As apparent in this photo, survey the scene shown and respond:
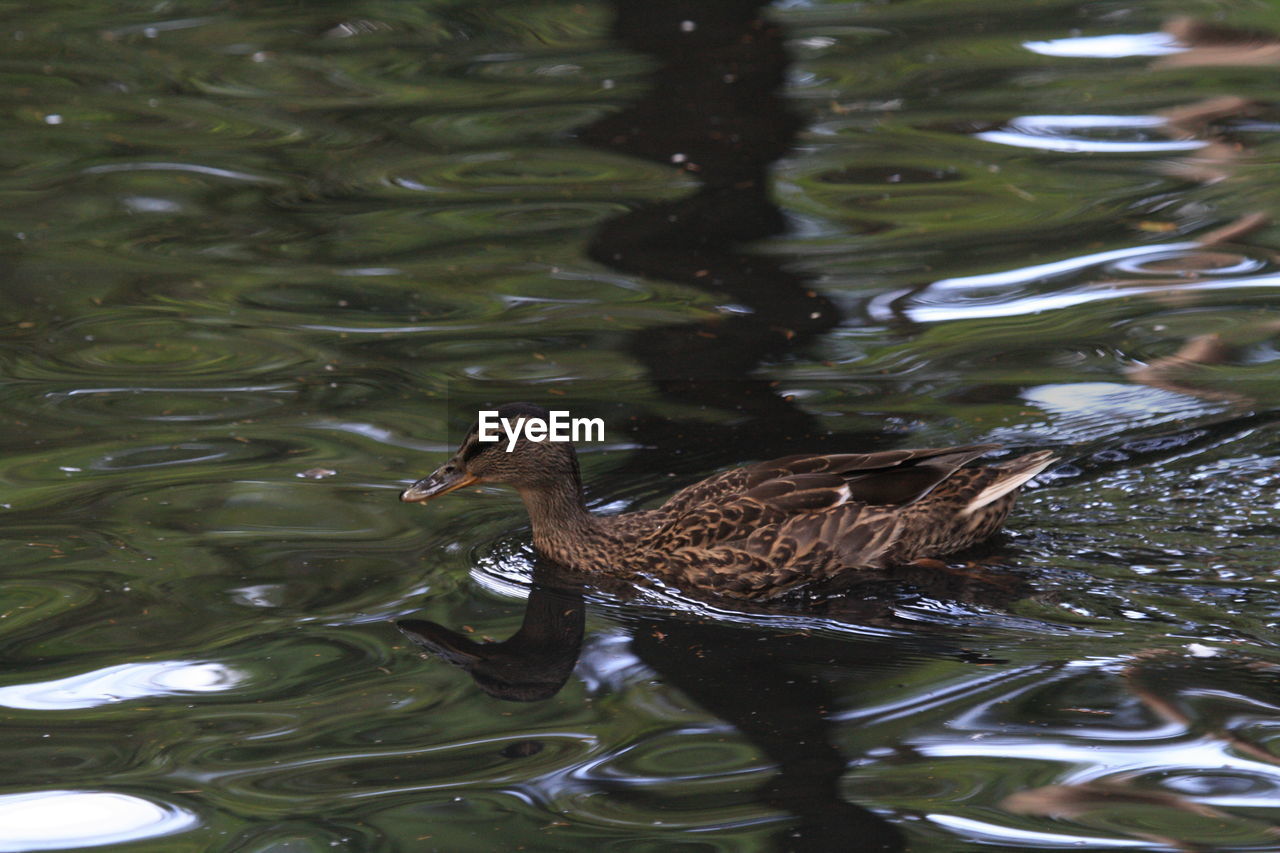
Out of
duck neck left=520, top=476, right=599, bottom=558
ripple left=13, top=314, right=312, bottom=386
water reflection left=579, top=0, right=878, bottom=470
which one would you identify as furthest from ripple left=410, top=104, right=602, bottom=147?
duck neck left=520, top=476, right=599, bottom=558

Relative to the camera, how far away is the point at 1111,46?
14.7m

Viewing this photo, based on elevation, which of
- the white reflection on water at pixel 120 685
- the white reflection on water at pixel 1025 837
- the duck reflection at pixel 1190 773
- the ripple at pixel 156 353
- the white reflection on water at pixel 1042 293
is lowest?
the white reflection on water at pixel 1025 837

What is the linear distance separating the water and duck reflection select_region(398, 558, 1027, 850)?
0.07 feet

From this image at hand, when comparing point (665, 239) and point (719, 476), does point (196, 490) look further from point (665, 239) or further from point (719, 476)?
point (665, 239)

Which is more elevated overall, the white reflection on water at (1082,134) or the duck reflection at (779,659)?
the white reflection on water at (1082,134)

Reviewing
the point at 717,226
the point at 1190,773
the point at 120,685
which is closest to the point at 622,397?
the point at 717,226

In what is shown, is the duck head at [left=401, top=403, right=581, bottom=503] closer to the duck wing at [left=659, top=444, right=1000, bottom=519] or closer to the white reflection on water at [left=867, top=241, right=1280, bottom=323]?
the duck wing at [left=659, top=444, right=1000, bottom=519]

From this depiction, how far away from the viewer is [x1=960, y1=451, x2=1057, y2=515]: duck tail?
7.18 m

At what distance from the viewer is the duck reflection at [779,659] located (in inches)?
211

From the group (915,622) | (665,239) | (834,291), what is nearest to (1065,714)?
(915,622)

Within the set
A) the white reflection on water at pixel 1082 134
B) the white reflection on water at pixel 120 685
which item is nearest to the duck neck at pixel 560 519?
the white reflection on water at pixel 120 685

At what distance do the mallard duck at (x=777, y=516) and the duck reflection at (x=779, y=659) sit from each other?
0.47ft

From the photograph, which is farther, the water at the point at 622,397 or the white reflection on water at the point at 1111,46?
the white reflection on water at the point at 1111,46

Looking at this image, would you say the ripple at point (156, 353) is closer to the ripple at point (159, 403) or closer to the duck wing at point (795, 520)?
the ripple at point (159, 403)
